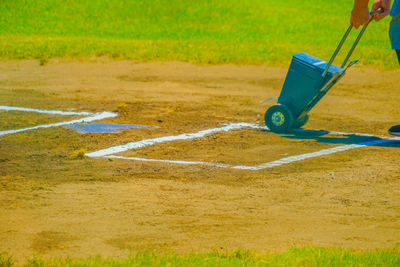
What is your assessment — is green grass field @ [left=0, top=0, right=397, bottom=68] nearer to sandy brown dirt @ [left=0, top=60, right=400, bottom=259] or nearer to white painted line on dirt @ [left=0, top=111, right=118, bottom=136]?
sandy brown dirt @ [left=0, top=60, right=400, bottom=259]

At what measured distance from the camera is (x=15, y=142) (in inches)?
281

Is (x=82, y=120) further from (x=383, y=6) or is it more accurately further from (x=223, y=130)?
(x=383, y=6)

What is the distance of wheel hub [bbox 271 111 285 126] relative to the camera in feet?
25.8

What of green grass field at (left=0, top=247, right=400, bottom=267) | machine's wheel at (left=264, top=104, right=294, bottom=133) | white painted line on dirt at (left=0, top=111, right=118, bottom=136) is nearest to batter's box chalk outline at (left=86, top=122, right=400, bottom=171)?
machine's wheel at (left=264, top=104, right=294, bottom=133)

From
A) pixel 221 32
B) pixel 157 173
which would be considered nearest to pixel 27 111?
pixel 157 173

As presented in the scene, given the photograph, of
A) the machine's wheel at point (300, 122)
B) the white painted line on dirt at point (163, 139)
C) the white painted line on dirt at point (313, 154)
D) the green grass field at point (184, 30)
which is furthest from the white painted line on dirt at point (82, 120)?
the green grass field at point (184, 30)

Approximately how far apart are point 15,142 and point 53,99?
3427 mm

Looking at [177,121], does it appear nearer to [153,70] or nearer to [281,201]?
[281,201]

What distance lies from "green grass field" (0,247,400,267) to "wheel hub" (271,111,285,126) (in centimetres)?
405

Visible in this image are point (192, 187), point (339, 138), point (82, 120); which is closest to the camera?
point (192, 187)

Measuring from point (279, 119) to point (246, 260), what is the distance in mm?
4331

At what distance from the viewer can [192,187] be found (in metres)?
5.41

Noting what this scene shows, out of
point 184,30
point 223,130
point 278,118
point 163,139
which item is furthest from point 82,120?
point 184,30

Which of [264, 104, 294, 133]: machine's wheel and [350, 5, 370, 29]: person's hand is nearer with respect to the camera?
[350, 5, 370, 29]: person's hand
